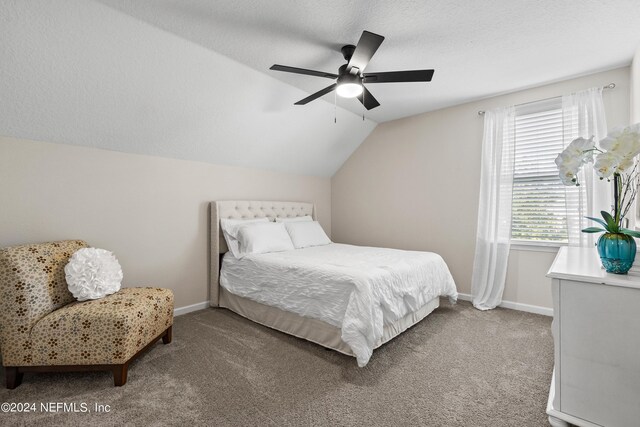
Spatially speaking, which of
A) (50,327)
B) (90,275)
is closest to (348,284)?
(90,275)

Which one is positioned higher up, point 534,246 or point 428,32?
point 428,32

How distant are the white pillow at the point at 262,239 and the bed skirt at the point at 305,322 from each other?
1.82 ft

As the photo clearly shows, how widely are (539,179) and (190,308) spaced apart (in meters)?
4.18

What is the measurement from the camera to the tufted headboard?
11.1ft

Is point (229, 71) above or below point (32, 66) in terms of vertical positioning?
above

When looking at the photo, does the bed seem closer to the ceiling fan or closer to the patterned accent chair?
the patterned accent chair

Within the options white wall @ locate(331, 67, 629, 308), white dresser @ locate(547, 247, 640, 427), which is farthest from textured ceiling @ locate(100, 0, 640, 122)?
white dresser @ locate(547, 247, 640, 427)

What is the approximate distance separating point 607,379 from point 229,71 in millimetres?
3322

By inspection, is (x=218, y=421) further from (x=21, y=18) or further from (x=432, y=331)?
(x=21, y=18)

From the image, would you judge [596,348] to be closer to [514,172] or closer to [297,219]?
[514,172]

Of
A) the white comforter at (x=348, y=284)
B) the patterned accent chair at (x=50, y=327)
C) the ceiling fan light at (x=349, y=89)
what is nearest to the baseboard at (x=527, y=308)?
the white comforter at (x=348, y=284)

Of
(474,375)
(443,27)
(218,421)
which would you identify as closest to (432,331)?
(474,375)

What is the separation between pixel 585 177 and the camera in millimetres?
2850

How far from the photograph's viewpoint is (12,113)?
2135 mm
